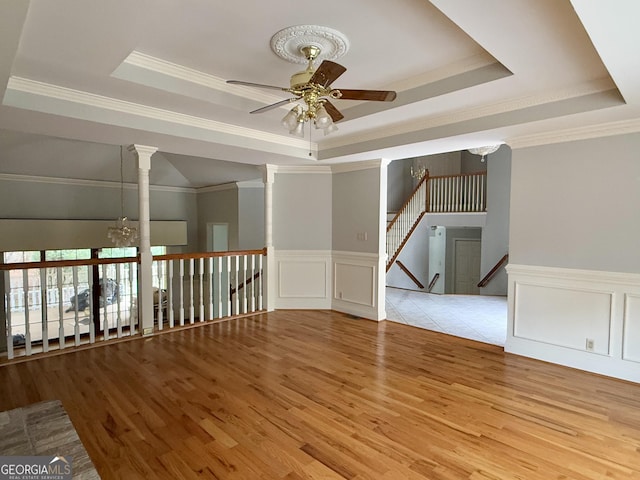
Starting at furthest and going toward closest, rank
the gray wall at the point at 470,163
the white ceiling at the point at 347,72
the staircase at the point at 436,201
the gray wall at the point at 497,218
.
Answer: the gray wall at the point at 470,163, the staircase at the point at 436,201, the gray wall at the point at 497,218, the white ceiling at the point at 347,72

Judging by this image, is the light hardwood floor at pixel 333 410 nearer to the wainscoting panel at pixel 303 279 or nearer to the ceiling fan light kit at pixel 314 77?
the wainscoting panel at pixel 303 279

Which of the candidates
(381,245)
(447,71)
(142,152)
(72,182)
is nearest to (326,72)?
(447,71)

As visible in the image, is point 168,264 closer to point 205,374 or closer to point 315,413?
point 205,374

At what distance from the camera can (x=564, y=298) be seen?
3625mm

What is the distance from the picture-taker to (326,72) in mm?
2160

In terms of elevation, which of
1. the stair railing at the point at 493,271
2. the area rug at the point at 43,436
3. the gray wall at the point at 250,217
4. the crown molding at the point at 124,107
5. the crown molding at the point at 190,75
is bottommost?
the area rug at the point at 43,436

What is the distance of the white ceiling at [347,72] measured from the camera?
78.8 inches

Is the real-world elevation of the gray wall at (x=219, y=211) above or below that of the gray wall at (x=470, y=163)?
below

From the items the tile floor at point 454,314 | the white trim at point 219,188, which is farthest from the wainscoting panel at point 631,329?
the white trim at point 219,188

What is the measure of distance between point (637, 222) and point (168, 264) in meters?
4.97

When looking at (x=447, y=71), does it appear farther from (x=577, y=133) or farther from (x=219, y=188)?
(x=219, y=188)

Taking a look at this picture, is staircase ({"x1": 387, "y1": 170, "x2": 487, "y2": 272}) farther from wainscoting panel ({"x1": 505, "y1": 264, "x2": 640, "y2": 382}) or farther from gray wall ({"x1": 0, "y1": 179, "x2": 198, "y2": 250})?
gray wall ({"x1": 0, "y1": 179, "x2": 198, "y2": 250})

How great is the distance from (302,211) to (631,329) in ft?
13.8

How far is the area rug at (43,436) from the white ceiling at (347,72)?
226 centimetres
